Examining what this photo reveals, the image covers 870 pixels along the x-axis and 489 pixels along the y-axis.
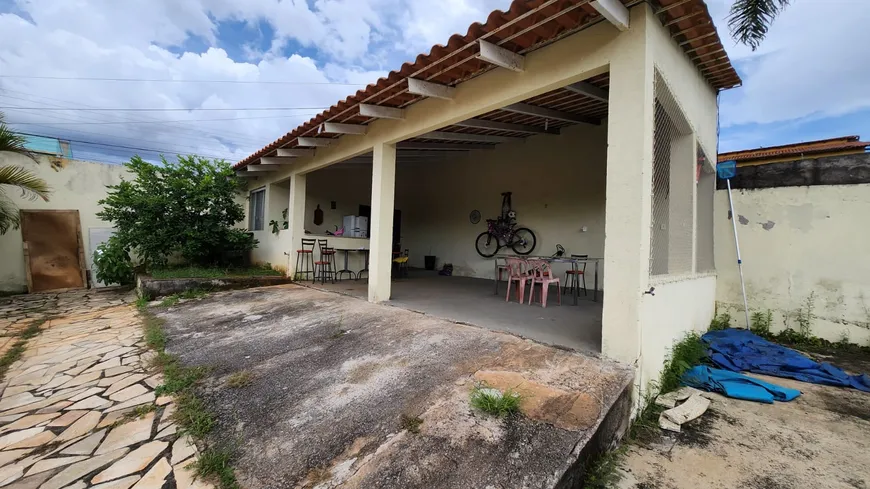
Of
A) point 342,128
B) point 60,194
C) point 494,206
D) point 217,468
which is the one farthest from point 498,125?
point 60,194

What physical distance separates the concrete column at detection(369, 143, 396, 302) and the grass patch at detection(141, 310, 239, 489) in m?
2.34

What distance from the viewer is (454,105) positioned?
3.81m

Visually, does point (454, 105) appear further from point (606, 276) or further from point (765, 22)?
point (765, 22)

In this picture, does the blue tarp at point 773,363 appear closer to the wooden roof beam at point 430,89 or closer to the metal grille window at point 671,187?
the metal grille window at point 671,187

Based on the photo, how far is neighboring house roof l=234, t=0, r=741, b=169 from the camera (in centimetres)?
244

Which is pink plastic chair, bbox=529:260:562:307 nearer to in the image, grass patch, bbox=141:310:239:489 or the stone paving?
grass patch, bbox=141:310:239:489

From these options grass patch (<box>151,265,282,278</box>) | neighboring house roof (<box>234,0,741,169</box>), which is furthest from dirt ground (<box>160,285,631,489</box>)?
grass patch (<box>151,265,282,278</box>)

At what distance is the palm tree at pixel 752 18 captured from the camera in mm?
3947

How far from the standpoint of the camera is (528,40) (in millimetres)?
2828

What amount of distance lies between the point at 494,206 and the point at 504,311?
14.4 ft

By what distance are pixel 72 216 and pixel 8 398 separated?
739 cm

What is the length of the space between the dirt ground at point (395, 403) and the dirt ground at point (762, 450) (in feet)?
1.37

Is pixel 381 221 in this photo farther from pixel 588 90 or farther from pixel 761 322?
pixel 761 322

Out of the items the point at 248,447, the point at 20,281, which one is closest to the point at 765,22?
the point at 248,447
